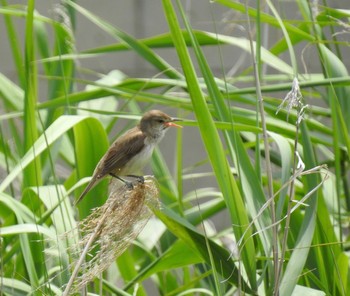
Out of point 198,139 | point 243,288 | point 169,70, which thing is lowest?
point 198,139

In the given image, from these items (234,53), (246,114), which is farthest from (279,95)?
(246,114)

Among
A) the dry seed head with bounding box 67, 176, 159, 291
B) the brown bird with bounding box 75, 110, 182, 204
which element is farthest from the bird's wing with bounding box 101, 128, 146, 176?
the dry seed head with bounding box 67, 176, 159, 291

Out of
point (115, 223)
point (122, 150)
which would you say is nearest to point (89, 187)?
point (122, 150)

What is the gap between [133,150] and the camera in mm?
2484

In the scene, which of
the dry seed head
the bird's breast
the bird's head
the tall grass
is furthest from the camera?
the bird's head

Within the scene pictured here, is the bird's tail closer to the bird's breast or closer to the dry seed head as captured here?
the bird's breast

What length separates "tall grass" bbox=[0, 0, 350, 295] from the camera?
6.40 feet

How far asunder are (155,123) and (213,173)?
236 mm

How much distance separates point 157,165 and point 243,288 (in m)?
0.86

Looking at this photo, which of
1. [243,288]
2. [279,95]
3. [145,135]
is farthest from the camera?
[279,95]

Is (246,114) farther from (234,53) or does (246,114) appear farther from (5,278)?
(234,53)

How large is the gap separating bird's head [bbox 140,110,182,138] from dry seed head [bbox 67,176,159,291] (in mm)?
751

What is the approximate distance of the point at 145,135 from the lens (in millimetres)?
2551

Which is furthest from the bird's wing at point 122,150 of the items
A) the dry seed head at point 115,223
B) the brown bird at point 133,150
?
the dry seed head at point 115,223
